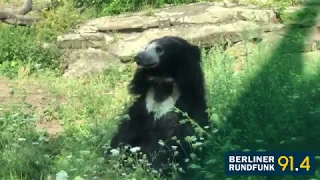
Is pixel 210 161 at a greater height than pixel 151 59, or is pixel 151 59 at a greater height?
pixel 151 59

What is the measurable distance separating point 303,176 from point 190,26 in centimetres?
592

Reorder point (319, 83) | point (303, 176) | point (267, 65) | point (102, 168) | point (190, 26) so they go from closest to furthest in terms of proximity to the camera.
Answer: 1. point (303, 176)
2. point (102, 168)
3. point (319, 83)
4. point (267, 65)
5. point (190, 26)

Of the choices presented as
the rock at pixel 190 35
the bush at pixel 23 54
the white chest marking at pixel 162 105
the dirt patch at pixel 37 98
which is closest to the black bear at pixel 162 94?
the white chest marking at pixel 162 105

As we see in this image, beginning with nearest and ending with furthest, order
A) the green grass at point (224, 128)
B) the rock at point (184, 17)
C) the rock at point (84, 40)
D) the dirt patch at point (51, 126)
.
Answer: the green grass at point (224, 128) < the dirt patch at point (51, 126) < the rock at point (184, 17) < the rock at point (84, 40)

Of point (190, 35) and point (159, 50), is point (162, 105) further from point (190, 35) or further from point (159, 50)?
point (190, 35)

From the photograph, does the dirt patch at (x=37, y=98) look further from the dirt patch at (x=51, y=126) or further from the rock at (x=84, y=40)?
the rock at (x=84, y=40)

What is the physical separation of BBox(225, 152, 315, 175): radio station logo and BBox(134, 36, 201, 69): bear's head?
1.28 m

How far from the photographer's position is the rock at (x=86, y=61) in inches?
364

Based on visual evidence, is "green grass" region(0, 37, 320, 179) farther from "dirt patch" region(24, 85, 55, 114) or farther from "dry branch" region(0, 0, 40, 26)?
"dry branch" region(0, 0, 40, 26)

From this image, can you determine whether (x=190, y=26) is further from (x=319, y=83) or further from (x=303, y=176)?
(x=303, y=176)

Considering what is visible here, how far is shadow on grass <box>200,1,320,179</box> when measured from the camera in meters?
4.46

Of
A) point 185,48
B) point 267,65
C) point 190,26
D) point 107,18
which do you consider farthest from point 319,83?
point 107,18

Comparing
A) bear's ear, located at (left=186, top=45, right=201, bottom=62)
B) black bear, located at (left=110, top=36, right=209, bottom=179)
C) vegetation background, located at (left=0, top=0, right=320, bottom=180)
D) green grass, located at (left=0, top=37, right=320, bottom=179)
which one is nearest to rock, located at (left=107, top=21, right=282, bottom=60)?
vegetation background, located at (left=0, top=0, right=320, bottom=180)

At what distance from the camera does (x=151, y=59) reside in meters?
5.17
